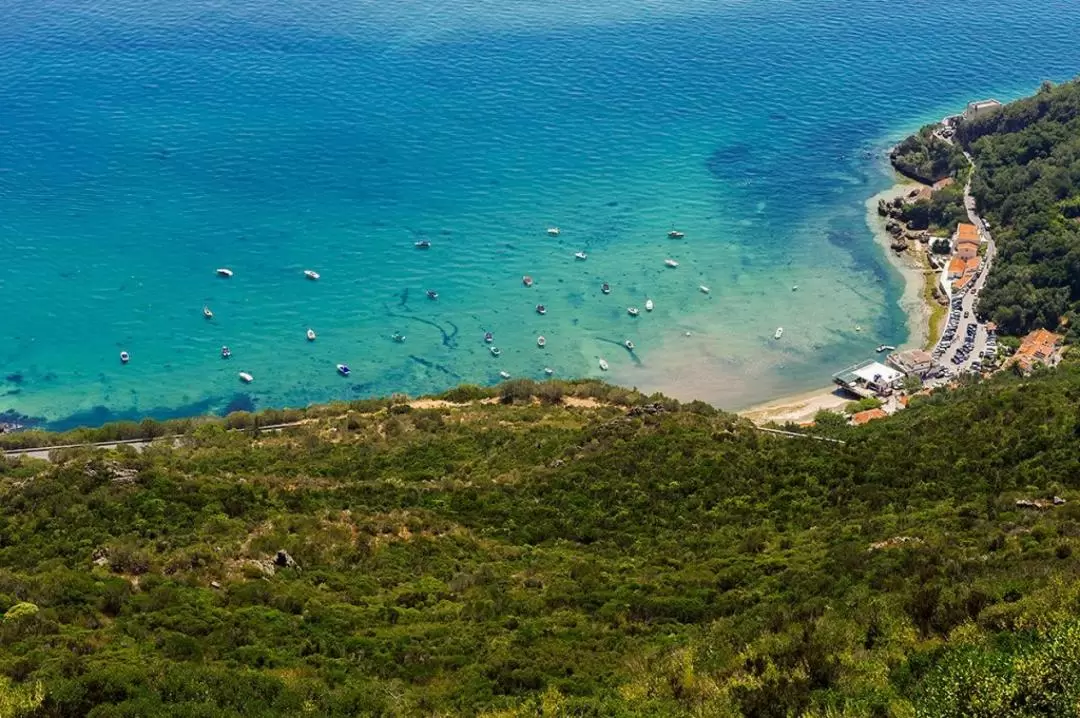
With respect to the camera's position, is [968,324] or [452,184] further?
[452,184]

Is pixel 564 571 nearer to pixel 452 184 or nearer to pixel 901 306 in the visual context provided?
pixel 901 306

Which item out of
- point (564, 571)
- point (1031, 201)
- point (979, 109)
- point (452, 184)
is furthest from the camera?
point (979, 109)

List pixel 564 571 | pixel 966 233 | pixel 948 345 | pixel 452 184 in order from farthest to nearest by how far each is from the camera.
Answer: pixel 452 184, pixel 966 233, pixel 948 345, pixel 564 571

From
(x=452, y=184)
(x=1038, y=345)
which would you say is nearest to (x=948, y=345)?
(x=1038, y=345)

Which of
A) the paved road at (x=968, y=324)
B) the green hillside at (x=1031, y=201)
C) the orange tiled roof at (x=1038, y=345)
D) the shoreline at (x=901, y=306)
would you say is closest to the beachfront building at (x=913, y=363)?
the paved road at (x=968, y=324)

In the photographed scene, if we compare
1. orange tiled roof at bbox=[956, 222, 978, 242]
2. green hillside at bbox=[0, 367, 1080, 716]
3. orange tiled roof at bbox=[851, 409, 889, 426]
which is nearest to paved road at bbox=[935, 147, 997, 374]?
orange tiled roof at bbox=[956, 222, 978, 242]

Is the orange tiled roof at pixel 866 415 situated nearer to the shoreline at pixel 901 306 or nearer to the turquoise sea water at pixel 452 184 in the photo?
the shoreline at pixel 901 306

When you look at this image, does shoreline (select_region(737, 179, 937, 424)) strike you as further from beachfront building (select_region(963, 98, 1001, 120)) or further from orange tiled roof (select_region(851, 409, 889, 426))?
beachfront building (select_region(963, 98, 1001, 120))
